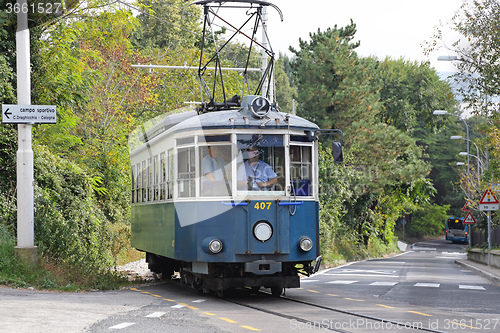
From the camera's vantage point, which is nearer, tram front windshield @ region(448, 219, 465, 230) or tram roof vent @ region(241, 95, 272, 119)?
tram roof vent @ region(241, 95, 272, 119)

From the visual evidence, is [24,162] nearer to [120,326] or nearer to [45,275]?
[45,275]

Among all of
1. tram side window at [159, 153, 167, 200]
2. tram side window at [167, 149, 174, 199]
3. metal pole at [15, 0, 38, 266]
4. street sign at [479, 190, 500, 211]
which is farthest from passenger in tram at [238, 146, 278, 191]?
street sign at [479, 190, 500, 211]

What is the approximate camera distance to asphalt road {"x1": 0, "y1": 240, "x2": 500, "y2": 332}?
960 cm

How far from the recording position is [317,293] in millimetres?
15312

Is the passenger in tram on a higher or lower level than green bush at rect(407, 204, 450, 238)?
higher

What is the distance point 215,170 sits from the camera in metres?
13.1

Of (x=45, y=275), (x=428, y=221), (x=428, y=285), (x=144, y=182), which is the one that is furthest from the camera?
(x=428, y=221)

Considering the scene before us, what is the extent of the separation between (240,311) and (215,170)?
2.70 meters

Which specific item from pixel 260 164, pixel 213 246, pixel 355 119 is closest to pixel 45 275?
pixel 213 246

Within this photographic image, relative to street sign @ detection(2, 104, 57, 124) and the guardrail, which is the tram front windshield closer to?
the guardrail

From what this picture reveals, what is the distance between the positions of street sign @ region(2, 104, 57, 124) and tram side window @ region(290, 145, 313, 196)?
187 inches

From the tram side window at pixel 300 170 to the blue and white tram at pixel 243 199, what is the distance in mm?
18

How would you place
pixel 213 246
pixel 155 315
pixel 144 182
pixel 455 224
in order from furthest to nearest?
pixel 455 224 → pixel 144 182 → pixel 213 246 → pixel 155 315

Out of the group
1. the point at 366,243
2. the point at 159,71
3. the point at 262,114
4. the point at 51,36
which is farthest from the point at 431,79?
the point at 262,114
